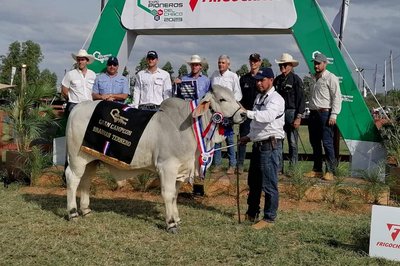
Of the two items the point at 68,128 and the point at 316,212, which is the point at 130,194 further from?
the point at 316,212

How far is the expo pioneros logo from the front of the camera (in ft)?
30.9

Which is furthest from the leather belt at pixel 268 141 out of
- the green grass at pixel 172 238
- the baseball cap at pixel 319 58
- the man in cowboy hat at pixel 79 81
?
the man in cowboy hat at pixel 79 81

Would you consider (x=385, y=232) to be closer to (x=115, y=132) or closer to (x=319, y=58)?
(x=115, y=132)

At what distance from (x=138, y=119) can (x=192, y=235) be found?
1646 mm

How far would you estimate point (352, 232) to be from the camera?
6.30m

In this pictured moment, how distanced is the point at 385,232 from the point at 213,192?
3.56 meters

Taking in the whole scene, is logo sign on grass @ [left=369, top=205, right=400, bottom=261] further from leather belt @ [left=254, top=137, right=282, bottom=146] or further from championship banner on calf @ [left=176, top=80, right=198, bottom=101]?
championship banner on calf @ [left=176, top=80, right=198, bottom=101]

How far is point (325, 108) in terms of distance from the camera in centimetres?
866

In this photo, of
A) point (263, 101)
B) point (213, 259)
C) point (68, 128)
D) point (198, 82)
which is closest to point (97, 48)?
point (198, 82)

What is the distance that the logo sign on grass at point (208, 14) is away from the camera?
8.98m

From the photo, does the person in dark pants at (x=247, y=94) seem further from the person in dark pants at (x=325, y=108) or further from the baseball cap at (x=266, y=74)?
the baseball cap at (x=266, y=74)

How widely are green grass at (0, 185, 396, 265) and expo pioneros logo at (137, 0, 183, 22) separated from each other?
12.0 ft

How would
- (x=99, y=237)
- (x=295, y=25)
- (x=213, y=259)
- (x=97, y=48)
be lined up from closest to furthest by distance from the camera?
1. (x=213, y=259)
2. (x=99, y=237)
3. (x=295, y=25)
4. (x=97, y=48)

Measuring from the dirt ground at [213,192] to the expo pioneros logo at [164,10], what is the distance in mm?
3058
